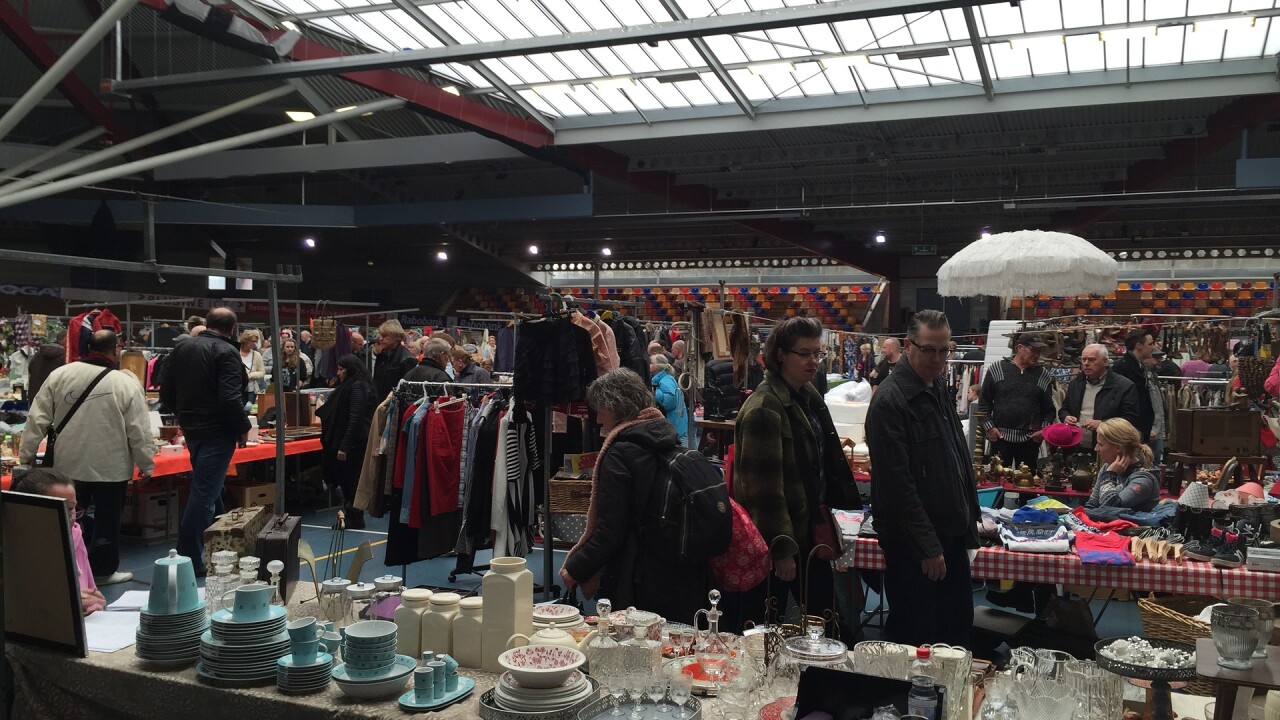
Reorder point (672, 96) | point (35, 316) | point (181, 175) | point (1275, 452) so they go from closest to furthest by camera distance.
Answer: point (1275, 452) → point (35, 316) → point (672, 96) → point (181, 175)

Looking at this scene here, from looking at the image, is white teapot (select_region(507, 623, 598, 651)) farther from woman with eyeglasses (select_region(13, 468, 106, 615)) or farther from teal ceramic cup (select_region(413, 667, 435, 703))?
woman with eyeglasses (select_region(13, 468, 106, 615))

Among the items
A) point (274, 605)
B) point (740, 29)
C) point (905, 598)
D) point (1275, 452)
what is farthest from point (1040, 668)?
point (1275, 452)

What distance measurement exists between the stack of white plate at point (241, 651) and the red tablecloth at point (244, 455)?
3861 mm

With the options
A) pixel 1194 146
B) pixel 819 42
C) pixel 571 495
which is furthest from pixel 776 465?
pixel 1194 146

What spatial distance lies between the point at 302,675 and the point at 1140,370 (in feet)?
21.1

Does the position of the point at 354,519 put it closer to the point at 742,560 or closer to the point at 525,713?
the point at 742,560

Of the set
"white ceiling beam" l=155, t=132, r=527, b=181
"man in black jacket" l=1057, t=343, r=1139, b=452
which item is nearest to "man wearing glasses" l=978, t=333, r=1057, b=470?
"man in black jacket" l=1057, t=343, r=1139, b=452

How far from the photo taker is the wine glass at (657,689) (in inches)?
87.4

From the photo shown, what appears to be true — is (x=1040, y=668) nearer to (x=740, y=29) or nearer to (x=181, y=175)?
(x=740, y=29)

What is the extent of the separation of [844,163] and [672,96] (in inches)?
153

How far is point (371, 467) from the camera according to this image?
6031 mm

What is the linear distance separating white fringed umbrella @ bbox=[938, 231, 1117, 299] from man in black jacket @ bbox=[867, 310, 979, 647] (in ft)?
10.2

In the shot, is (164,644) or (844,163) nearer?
(164,644)

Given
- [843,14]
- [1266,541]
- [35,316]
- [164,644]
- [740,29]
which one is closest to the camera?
[164,644]
